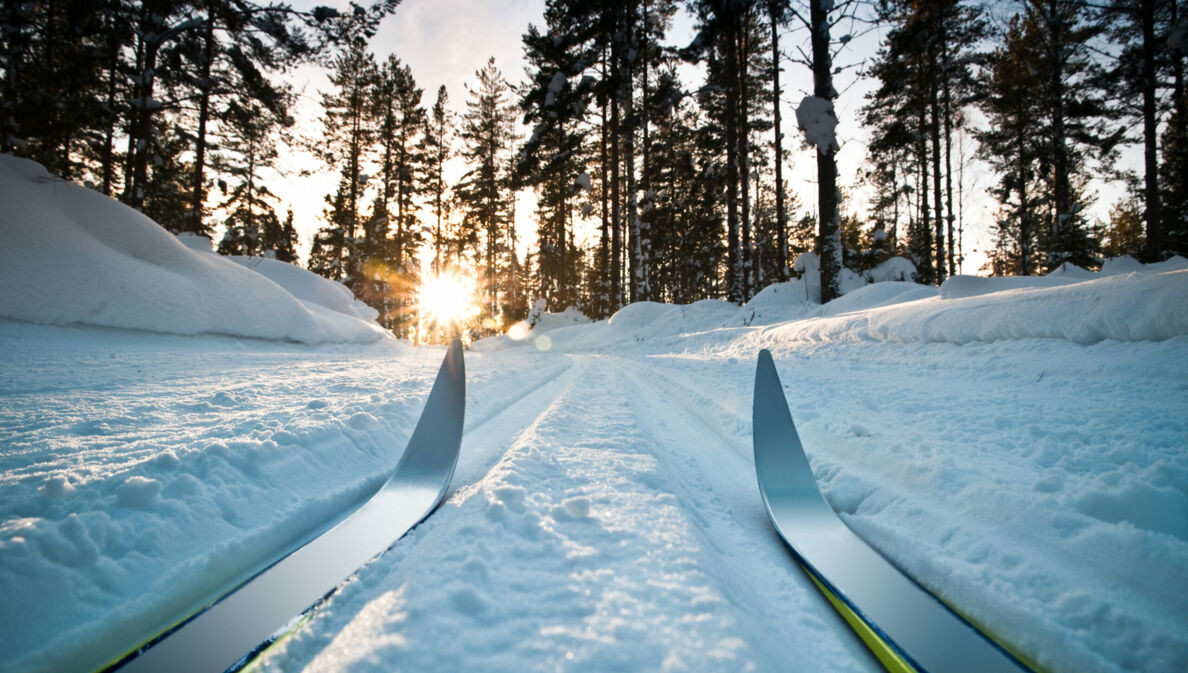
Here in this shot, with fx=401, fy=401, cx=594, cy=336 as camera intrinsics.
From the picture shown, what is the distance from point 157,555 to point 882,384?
4247mm

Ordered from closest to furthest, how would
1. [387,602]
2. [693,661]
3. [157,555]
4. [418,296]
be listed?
[693,661]
[387,602]
[157,555]
[418,296]

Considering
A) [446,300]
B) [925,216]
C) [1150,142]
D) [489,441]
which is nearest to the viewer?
[489,441]

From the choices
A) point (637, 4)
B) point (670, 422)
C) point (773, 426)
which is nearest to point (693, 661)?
point (773, 426)

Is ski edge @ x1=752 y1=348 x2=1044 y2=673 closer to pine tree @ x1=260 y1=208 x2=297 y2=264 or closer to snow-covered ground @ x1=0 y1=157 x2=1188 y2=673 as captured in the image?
snow-covered ground @ x1=0 y1=157 x2=1188 y2=673

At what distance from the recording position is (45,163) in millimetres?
6199

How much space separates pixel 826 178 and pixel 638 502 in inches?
326

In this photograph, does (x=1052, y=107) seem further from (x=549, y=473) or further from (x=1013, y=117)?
(x=549, y=473)

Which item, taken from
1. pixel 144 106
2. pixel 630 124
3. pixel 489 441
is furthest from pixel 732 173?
pixel 144 106

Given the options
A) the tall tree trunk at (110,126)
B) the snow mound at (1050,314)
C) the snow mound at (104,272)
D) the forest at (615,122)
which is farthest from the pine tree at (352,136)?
the snow mound at (1050,314)

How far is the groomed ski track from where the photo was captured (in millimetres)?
908

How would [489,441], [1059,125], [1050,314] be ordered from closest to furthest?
[489,441], [1050,314], [1059,125]

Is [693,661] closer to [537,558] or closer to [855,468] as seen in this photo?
[537,558]

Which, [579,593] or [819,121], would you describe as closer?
[579,593]

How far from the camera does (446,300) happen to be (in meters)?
24.7
